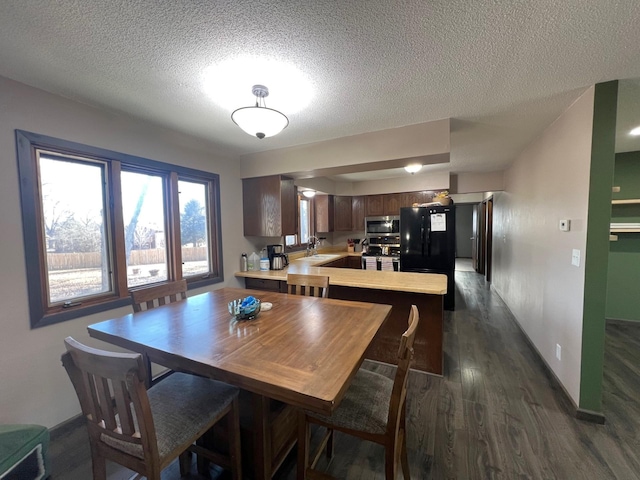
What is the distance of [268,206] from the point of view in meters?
3.30

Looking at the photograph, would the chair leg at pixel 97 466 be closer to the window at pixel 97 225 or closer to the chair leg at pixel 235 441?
the chair leg at pixel 235 441

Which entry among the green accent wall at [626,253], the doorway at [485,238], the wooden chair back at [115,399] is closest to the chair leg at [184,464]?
the wooden chair back at [115,399]

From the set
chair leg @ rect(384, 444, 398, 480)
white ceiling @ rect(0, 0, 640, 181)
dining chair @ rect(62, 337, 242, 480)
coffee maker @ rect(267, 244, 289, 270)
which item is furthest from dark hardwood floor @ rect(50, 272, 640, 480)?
white ceiling @ rect(0, 0, 640, 181)

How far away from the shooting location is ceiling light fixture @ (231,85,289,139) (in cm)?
156

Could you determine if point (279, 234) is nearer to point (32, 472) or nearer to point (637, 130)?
point (32, 472)

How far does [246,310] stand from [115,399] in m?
0.75

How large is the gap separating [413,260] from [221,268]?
9.82ft

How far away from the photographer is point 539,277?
266cm

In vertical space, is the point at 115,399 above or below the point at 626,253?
below

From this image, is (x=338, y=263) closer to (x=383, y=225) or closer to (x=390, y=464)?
(x=383, y=225)

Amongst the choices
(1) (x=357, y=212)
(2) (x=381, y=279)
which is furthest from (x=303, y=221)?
(2) (x=381, y=279)

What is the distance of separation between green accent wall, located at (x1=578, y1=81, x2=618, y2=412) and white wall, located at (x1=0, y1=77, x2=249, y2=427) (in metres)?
3.59

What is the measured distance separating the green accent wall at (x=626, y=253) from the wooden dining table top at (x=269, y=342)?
3.82 m

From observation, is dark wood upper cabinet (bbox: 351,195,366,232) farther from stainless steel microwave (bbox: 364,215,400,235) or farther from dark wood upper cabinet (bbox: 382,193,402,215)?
dark wood upper cabinet (bbox: 382,193,402,215)
